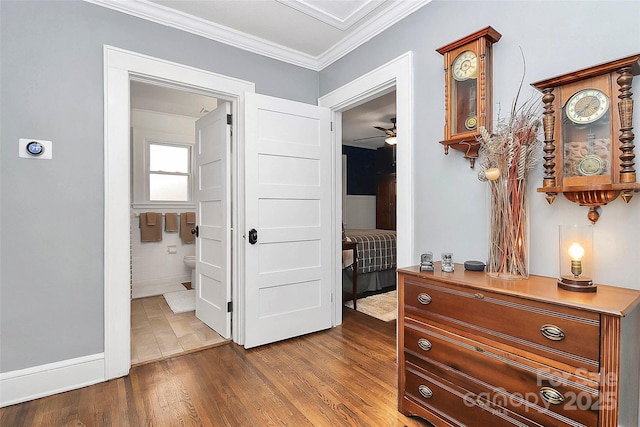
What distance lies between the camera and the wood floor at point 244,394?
1775 millimetres

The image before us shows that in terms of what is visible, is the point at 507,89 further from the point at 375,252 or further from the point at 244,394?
the point at 375,252

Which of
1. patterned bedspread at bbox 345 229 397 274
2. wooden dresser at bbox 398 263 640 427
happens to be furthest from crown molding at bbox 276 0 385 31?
patterned bedspread at bbox 345 229 397 274

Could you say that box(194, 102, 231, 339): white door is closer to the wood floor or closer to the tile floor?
the tile floor

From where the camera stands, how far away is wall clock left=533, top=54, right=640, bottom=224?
4.30 ft

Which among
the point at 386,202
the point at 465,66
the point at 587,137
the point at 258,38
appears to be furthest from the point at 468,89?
the point at 386,202

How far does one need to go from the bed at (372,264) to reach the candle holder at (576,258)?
261 centimetres

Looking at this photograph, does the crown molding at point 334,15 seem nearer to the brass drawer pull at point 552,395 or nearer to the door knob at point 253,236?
the door knob at point 253,236

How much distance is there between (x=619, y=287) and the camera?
1.41m

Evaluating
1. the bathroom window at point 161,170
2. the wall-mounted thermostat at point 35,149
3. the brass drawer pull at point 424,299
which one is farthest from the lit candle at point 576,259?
the bathroom window at point 161,170

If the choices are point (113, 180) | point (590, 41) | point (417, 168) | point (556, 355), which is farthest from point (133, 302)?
point (590, 41)

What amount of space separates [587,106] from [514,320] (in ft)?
3.30

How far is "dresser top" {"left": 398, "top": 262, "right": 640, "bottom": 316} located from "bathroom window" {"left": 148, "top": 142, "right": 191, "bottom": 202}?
163 inches

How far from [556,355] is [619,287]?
523 mm

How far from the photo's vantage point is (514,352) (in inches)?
52.2
